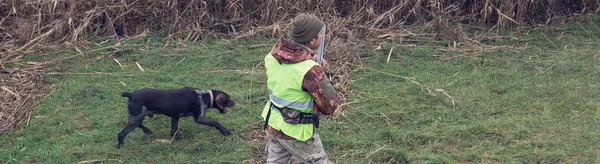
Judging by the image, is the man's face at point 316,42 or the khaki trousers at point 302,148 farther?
the khaki trousers at point 302,148

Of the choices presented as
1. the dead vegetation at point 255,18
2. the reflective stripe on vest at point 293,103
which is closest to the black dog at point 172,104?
the reflective stripe on vest at point 293,103

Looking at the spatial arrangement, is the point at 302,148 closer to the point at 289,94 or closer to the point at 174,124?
the point at 289,94

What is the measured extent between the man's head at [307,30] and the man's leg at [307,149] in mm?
683

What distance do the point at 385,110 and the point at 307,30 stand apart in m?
2.72

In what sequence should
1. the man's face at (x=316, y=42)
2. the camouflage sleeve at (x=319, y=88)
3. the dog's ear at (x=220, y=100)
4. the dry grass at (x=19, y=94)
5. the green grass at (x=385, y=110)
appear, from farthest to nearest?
the dry grass at (x=19, y=94), the dog's ear at (x=220, y=100), the green grass at (x=385, y=110), the man's face at (x=316, y=42), the camouflage sleeve at (x=319, y=88)

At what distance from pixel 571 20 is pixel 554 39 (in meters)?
0.77

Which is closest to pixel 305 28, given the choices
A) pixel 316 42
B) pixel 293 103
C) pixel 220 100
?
pixel 316 42

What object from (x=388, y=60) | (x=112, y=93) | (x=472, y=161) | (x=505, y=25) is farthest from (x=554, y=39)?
(x=112, y=93)

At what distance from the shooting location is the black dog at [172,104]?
20.0 feet

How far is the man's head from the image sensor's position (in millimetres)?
4191

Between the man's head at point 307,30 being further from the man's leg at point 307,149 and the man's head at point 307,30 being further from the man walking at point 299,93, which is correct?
the man's leg at point 307,149

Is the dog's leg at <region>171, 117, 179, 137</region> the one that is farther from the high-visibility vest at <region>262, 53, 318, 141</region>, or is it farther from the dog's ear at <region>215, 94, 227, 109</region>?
the high-visibility vest at <region>262, 53, 318, 141</region>

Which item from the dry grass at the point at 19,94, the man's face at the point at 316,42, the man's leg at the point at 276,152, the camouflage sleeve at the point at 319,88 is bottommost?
the dry grass at the point at 19,94

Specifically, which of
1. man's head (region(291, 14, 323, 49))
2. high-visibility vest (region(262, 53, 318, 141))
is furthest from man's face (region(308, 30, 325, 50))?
high-visibility vest (region(262, 53, 318, 141))
